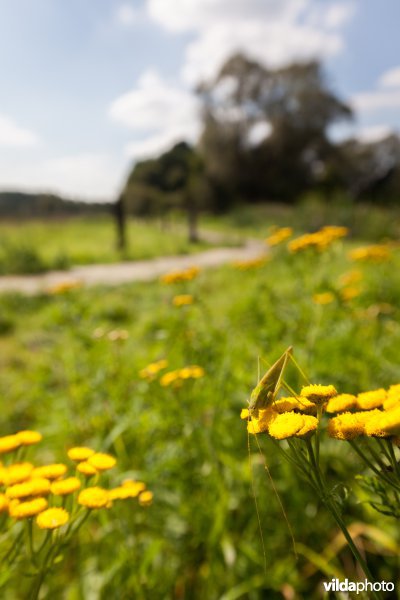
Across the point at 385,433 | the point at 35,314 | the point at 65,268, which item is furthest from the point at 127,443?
the point at 65,268

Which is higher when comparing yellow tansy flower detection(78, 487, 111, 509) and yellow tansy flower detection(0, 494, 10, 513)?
yellow tansy flower detection(0, 494, 10, 513)

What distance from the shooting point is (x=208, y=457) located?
6.10 feet

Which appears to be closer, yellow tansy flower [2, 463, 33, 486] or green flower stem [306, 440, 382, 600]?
green flower stem [306, 440, 382, 600]

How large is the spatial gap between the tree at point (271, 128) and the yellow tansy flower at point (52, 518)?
2536 cm

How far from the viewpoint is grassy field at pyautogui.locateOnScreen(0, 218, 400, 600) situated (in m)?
1.57

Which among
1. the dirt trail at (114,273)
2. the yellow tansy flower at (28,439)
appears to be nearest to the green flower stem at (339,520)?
the yellow tansy flower at (28,439)

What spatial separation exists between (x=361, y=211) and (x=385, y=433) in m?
16.5

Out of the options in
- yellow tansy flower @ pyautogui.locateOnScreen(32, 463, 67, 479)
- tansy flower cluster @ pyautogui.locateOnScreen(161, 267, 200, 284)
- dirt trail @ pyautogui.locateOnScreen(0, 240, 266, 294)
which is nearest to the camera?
yellow tansy flower @ pyautogui.locateOnScreen(32, 463, 67, 479)

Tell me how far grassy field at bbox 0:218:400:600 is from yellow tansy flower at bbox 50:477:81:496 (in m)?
0.16

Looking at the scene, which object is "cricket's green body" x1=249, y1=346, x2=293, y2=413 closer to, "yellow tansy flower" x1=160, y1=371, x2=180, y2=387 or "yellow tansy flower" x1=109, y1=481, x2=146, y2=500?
"yellow tansy flower" x1=109, y1=481, x2=146, y2=500

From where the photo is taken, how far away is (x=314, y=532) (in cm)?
177

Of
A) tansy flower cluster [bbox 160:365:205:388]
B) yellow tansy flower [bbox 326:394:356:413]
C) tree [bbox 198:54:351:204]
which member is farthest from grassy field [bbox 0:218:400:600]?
tree [bbox 198:54:351:204]

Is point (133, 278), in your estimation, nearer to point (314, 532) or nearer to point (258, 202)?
point (314, 532)

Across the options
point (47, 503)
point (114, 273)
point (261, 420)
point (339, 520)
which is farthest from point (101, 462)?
point (114, 273)
